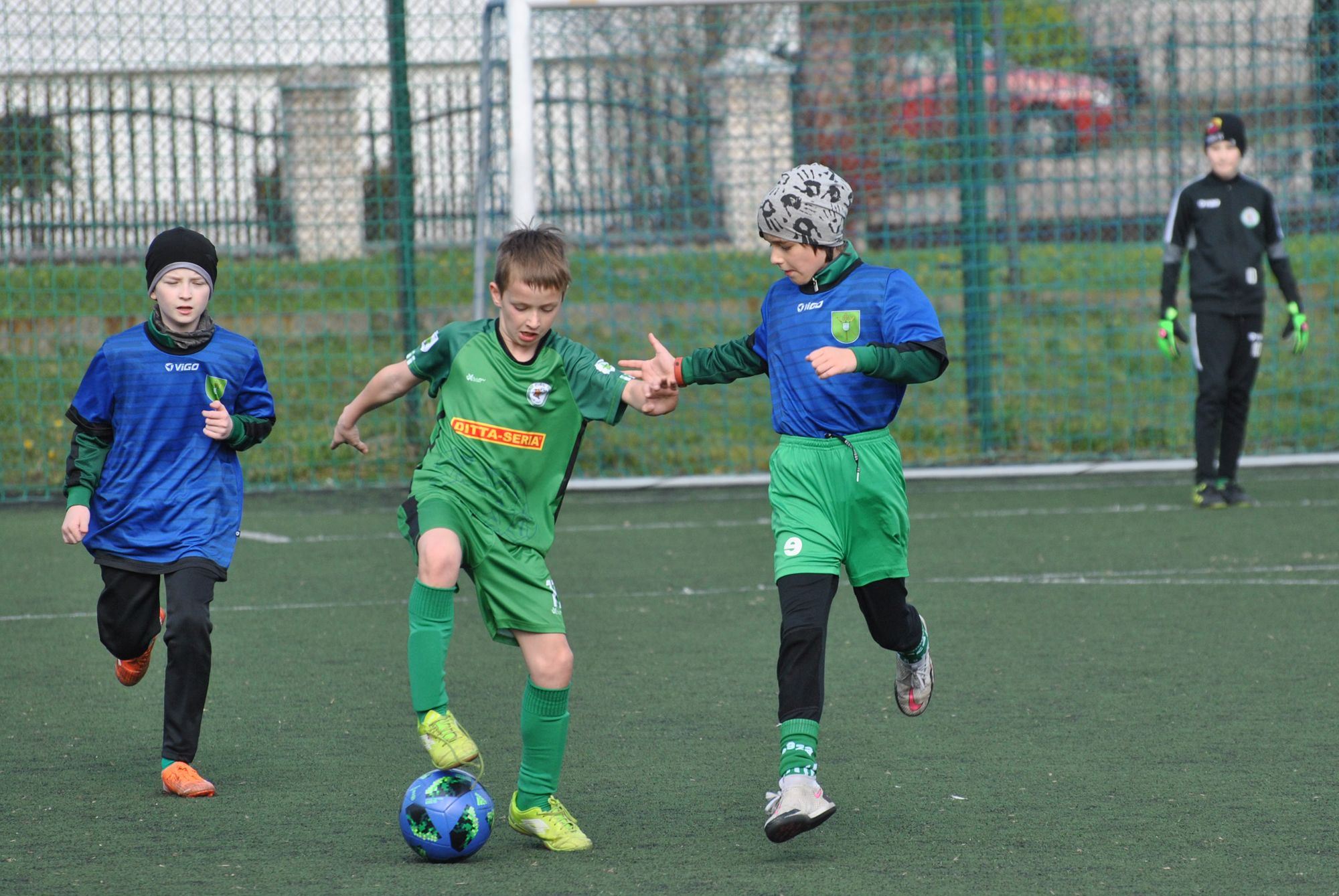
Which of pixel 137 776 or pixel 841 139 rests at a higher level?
pixel 841 139

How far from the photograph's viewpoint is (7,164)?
466 inches

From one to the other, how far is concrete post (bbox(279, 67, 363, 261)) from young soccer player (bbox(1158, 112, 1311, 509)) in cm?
577

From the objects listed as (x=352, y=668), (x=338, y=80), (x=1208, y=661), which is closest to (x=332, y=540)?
(x=352, y=668)

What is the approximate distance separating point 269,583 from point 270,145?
497cm

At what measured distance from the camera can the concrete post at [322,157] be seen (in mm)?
12281

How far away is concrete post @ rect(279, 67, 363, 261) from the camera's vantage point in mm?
12281

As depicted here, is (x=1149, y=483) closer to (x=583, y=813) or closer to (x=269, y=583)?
(x=269, y=583)

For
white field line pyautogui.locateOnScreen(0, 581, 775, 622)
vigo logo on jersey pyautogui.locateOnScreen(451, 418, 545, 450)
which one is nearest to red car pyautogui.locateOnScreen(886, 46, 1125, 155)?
white field line pyautogui.locateOnScreen(0, 581, 775, 622)

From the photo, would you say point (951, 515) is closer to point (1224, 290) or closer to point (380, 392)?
point (1224, 290)

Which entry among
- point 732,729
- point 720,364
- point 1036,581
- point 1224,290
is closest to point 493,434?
point 720,364

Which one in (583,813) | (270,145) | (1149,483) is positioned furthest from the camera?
(270,145)

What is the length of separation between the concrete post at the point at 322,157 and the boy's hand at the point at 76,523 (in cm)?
776

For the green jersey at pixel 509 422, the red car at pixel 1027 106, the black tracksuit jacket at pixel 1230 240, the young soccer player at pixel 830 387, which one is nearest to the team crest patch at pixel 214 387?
the green jersey at pixel 509 422

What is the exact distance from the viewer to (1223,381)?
10.0 m
